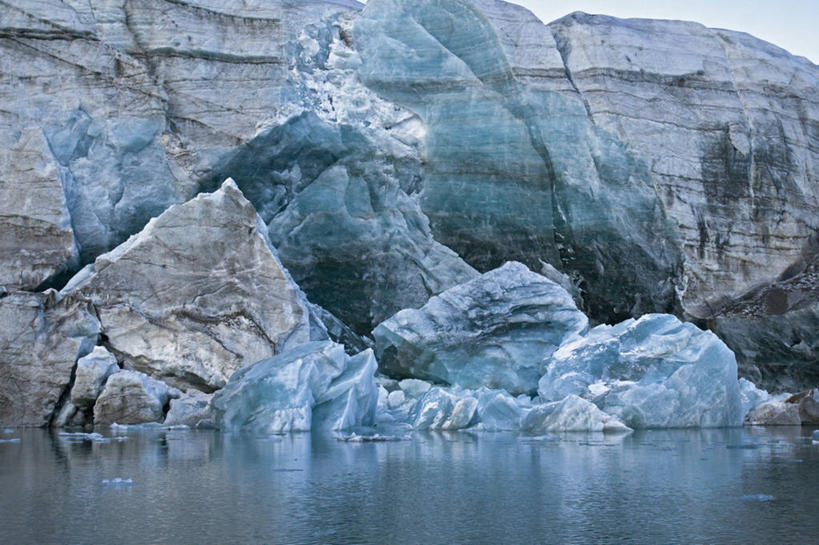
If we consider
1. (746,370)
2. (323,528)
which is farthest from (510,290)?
(323,528)

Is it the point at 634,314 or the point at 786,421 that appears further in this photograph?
the point at 634,314

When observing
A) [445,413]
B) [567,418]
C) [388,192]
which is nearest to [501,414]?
[445,413]

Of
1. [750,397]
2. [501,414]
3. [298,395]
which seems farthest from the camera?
[750,397]

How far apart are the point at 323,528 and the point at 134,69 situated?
36.0 ft

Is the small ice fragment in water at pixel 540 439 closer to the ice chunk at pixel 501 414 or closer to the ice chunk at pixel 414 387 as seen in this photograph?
the ice chunk at pixel 501 414

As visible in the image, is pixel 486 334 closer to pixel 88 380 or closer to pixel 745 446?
pixel 88 380

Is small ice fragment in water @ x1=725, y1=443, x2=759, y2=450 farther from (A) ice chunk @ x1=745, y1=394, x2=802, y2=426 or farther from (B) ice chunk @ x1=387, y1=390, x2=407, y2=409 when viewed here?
(B) ice chunk @ x1=387, y1=390, x2=407, y2=409

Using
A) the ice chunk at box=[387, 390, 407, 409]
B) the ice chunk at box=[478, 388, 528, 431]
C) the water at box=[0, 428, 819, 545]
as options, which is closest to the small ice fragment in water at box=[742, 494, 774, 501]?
the water at box=[0, 428, 819, 545]

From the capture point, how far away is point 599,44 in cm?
1475

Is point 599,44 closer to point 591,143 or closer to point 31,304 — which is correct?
point 591,143

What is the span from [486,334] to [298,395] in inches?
146

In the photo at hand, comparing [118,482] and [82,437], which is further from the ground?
[82,437]

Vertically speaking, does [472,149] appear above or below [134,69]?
below

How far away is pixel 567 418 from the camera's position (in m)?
8.39
